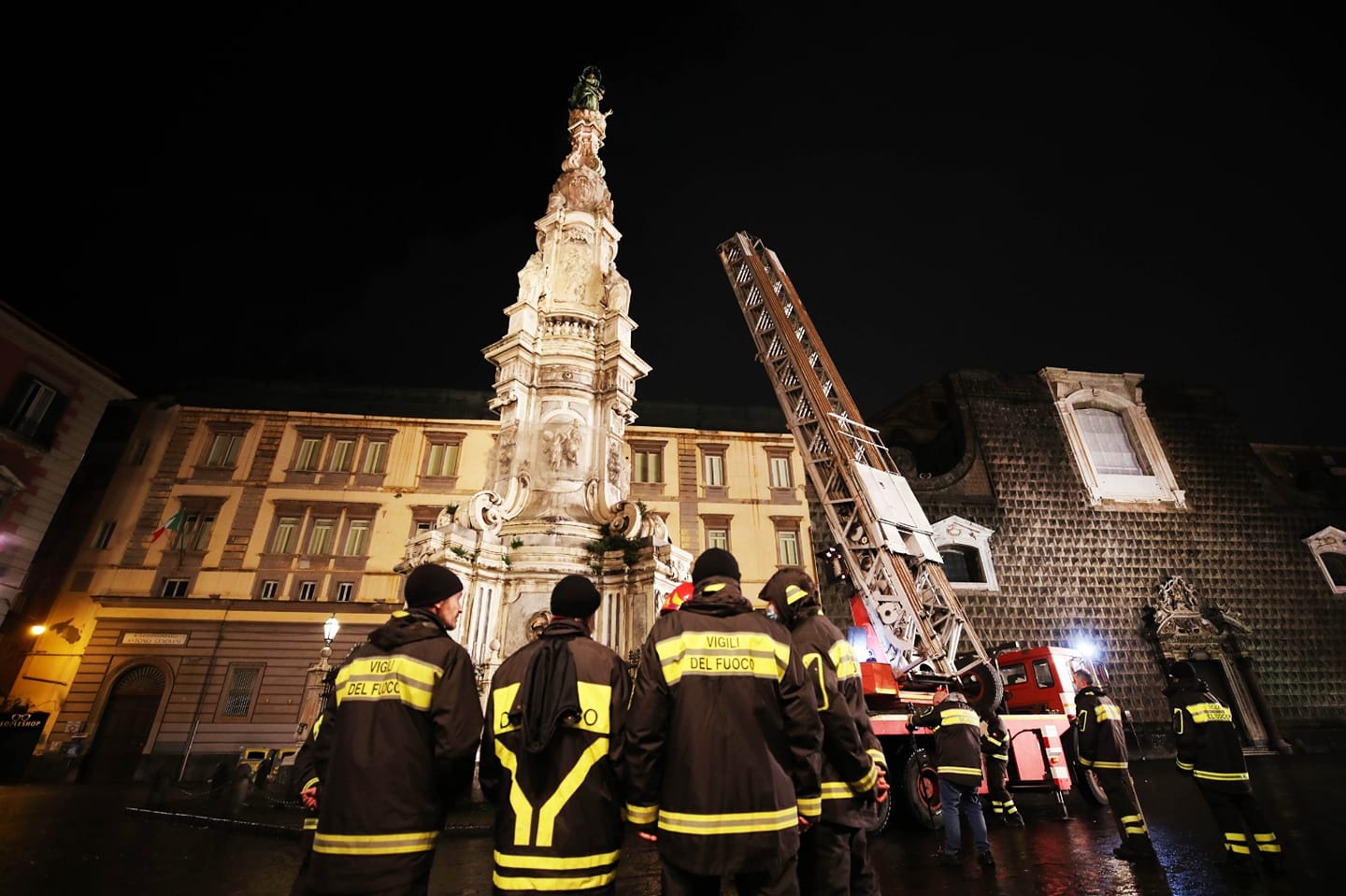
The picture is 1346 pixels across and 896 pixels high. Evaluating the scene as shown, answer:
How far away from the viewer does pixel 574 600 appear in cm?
307

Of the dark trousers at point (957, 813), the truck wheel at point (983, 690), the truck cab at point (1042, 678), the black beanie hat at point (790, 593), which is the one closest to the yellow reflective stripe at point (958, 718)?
the dark trousers at point (957, 813)

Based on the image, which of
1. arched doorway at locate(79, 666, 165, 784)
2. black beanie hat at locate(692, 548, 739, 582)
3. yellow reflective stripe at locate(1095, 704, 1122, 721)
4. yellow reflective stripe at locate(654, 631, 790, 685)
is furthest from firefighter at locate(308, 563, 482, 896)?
arched doorway at locate(79, 666, 165, 784)

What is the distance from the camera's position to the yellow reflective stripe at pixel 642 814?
2.70 m

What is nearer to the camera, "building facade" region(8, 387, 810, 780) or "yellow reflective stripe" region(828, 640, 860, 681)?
"yellow reflective stripe" region(828, 640, 860, 681)

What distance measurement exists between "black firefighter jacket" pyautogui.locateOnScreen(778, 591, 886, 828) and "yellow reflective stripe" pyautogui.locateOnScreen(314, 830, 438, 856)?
2.07 metres

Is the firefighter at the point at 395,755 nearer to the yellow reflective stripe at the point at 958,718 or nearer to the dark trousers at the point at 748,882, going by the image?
the dark trousers at the point at 748,882

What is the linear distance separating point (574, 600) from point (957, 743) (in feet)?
16.2

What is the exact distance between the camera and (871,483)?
1452 cm

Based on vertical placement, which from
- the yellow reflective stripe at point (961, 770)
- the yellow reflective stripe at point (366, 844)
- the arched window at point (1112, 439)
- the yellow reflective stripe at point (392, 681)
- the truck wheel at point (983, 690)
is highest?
the arched window at point (1112, 439)

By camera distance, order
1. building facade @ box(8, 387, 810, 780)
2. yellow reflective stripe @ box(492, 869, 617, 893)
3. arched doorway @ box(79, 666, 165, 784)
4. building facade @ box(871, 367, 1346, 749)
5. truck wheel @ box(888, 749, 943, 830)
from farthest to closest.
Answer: building facade @ box(871, 367, 1346, 749), building facade @ box(8, 387, 810, 780), arched doorway @ box(79, 666, 165, 784), truck wheel @ box(888, 749, 943, 830), yellow reflective stripe @ box(492, 869, 617, 893)

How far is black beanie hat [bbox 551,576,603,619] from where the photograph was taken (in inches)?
120

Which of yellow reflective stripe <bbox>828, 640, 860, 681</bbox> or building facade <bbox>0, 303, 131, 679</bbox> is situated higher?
building facade <bbox>0, 303, 131, 679</bbox>

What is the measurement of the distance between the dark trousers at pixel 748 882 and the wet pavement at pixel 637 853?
2.81 m

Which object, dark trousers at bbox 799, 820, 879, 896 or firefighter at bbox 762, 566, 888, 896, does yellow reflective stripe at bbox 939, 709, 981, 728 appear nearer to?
firefighter at bbox 762, 566, 888, 896
